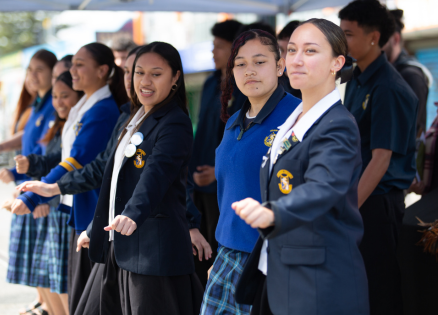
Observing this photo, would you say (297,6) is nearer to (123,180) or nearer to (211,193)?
(211,193)

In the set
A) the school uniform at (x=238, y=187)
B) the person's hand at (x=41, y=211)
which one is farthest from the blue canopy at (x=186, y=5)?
the school uniform at (x=238, y=187)

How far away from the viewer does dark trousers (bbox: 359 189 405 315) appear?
3.00m

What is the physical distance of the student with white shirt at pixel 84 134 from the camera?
3199 millimetres

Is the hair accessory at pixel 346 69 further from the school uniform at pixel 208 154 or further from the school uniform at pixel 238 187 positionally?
the school uniform at pixel 208 154

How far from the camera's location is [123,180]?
2.59m

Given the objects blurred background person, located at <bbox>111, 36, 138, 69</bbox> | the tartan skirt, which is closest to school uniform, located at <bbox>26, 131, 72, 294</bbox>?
the tartan skirt

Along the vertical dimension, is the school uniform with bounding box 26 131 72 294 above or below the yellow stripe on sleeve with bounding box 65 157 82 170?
below

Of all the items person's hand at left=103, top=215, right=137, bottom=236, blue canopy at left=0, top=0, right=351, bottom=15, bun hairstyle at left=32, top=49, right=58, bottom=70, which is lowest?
person's hand at left=103, top=215, right=137, bottom=236

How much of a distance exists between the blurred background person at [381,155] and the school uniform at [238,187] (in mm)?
930

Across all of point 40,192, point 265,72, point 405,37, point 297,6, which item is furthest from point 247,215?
point 405,37

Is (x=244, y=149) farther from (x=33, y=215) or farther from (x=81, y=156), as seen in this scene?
(x=33, y=215)

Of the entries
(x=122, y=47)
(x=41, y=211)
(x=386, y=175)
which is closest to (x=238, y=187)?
(x=386, y=175)

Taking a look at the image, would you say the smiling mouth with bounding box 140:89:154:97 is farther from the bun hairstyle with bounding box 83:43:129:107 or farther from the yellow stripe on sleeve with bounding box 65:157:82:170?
the bun hairstyle with bounding box 83:43:129:107

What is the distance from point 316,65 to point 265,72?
0.45m
